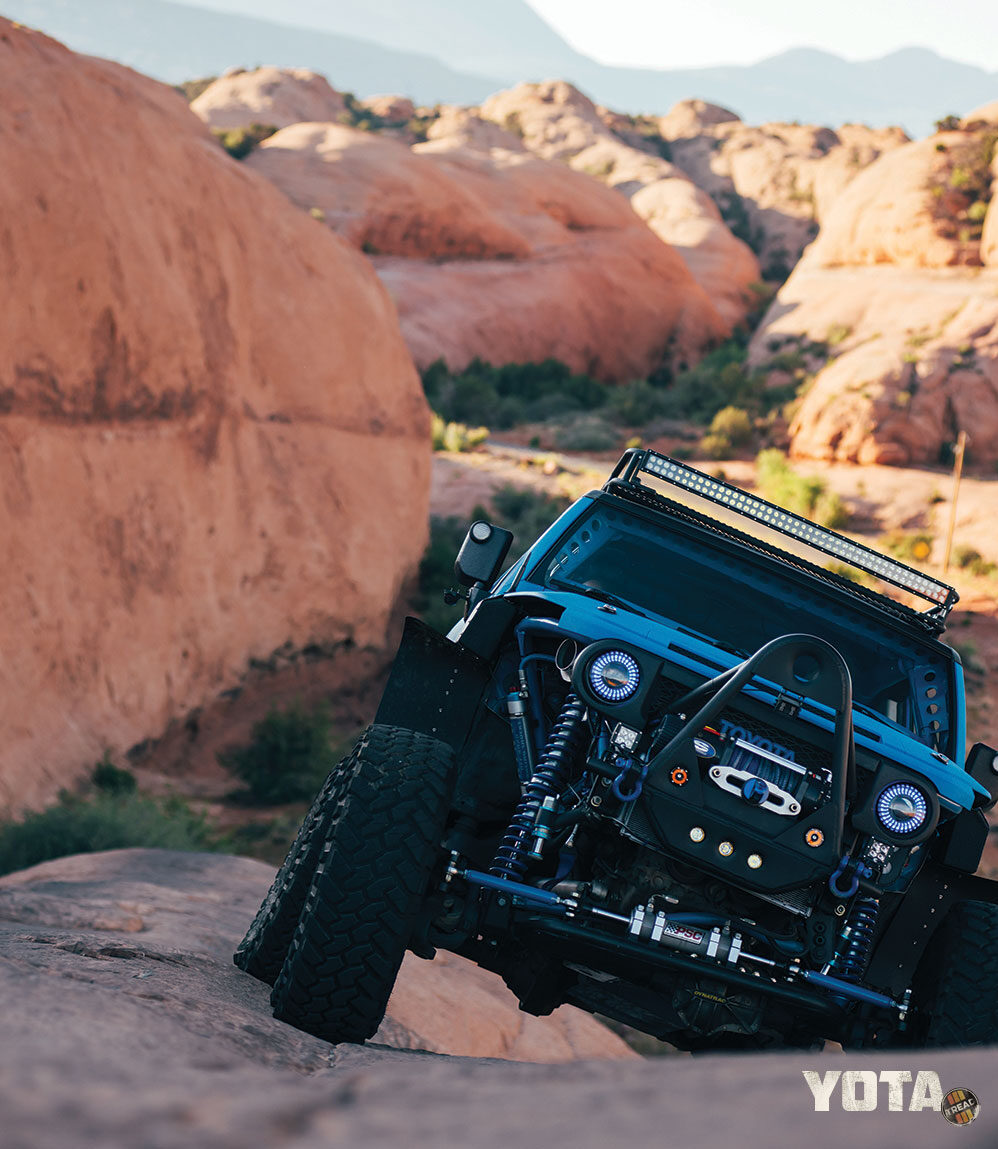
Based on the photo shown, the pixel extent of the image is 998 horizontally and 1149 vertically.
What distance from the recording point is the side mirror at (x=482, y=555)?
17.7ft

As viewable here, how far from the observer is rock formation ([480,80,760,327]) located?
55.9 m

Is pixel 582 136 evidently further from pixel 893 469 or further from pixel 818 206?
pixel 893 469

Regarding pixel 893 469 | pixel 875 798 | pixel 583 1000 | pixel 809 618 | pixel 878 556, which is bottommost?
pixel 583 1000

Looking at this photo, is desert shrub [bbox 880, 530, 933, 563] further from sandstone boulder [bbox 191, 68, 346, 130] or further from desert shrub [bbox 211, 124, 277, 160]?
sandstone boulder [bbox 191, 68, 346, 130]

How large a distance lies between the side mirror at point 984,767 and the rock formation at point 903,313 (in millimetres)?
26133

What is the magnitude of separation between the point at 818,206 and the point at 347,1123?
69.1 meters

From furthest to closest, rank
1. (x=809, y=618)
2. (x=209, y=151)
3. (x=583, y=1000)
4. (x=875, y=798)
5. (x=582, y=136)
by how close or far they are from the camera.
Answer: (x=582, y=136) < (x=209, y=151) < (x=809, y=618) < (x=583, y=1000) < (x=875, y=798)

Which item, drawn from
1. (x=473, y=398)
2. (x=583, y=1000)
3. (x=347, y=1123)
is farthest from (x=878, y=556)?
(x=473, y=398)

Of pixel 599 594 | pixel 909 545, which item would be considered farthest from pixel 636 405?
pixel 599 594

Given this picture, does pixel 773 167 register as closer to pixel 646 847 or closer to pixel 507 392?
pixel 507 392

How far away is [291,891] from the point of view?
426 cm

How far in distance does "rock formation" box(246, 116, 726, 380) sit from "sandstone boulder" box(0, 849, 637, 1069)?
32.3 metres

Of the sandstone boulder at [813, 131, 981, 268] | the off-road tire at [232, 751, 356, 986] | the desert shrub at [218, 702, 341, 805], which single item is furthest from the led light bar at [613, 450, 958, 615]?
the sandstone boulder at [813, 131, 981, 268]

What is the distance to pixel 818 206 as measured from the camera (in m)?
64.6
